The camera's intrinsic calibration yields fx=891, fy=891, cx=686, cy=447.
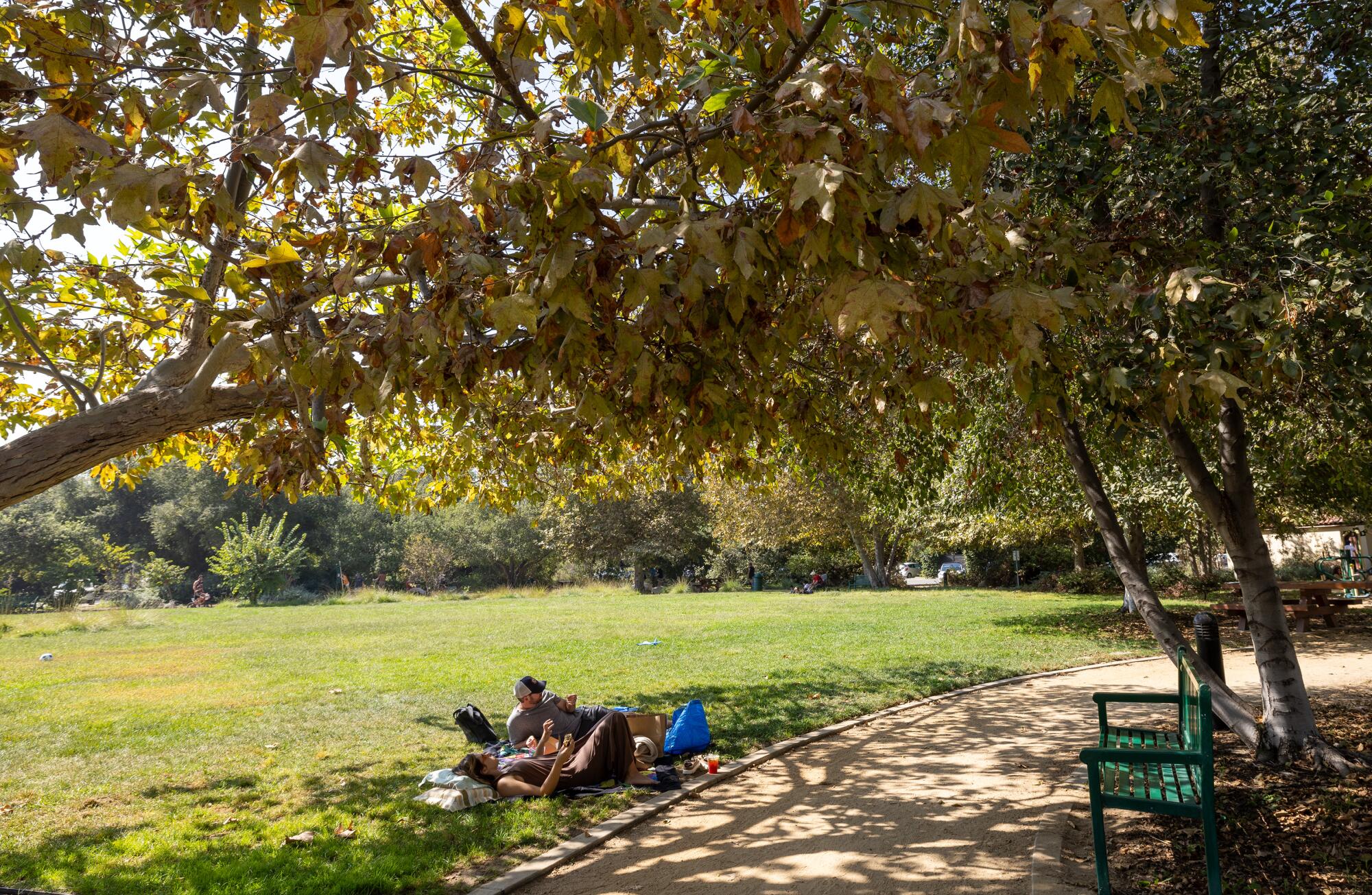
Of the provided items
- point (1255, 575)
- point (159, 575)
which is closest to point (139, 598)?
point (159, 575)

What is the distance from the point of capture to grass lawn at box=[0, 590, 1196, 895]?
6.01m

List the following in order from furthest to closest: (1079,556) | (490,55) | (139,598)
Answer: (139,598) → (1079,556) → (490,55)

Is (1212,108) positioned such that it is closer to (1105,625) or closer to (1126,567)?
(1126,567)

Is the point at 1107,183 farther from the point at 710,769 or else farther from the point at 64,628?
the point at 64,628

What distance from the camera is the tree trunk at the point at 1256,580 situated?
658 cm

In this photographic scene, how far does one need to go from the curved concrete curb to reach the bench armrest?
1.08 m

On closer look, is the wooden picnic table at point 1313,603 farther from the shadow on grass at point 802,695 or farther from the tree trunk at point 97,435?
the tree trunk at point 97,435

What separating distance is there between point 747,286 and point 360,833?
5.12 metres

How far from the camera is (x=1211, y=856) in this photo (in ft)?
13.6

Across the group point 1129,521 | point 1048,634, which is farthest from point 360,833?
point 1129,521

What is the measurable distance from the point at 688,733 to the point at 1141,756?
4.70 m

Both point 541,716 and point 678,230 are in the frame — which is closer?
point 678,230

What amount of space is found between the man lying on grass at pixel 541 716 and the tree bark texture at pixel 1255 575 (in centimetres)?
527

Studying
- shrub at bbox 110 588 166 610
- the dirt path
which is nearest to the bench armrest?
the dirt path
